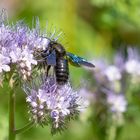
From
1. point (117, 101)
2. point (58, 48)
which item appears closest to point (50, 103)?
point (58, 48)

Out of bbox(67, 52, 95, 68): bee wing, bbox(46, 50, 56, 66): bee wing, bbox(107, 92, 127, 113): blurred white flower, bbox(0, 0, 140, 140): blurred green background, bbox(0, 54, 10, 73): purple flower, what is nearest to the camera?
bbox(0, 54, 10, 73): purple flower

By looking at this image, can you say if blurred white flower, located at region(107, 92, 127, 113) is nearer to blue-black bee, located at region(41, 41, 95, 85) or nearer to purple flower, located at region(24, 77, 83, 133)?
blue-black bee, located at region(41, 41, 95, 85)

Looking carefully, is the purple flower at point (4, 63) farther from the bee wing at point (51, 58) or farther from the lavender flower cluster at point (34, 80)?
the bee wing at point (51, 58)

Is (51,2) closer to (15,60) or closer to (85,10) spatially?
(85,10)

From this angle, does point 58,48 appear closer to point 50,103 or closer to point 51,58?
point 51,58

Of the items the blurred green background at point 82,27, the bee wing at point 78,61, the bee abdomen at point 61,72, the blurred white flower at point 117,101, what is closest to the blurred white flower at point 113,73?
the blurred white flower at point 117,101

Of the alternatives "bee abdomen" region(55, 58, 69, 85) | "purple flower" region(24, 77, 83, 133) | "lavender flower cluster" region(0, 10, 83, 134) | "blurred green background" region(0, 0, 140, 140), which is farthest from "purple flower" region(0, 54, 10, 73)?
"blurred green background" region(0, 0, 140, 140)

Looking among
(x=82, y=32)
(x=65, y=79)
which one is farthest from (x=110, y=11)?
(x=65, y=79)
